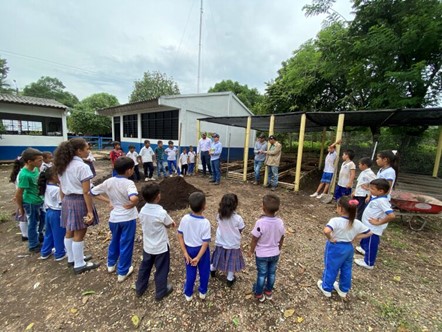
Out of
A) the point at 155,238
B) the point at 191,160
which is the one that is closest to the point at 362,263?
the point at 155,238

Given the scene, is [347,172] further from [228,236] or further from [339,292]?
[228,236]

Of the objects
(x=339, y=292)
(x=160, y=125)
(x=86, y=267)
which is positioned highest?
(x=160, y=125)

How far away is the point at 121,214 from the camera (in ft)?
7.75

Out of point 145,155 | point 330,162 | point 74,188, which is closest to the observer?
point 74,188

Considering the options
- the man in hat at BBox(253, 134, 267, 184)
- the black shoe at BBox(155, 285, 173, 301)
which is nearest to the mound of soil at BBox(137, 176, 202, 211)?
the black shoe at BBox(155, 285, 173, 301)

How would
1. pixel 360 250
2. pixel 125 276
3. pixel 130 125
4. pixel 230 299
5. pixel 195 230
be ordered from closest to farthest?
pixel 195 230, pixel 230 299, pixel 125 276, pixel 360 250, pixel 130 125

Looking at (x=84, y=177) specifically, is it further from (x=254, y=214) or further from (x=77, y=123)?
(x=77, y=123)

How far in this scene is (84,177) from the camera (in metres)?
2.36

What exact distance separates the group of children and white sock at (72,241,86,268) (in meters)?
4.73

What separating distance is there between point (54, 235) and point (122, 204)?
1369 millimetres

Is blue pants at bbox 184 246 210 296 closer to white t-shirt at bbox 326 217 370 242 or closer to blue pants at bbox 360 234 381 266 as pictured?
white t-shirt at bbox 326 217 370 242

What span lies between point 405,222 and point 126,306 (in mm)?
6074

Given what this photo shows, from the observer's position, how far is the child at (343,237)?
2.12m

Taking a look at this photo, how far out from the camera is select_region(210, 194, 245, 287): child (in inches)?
82.1
